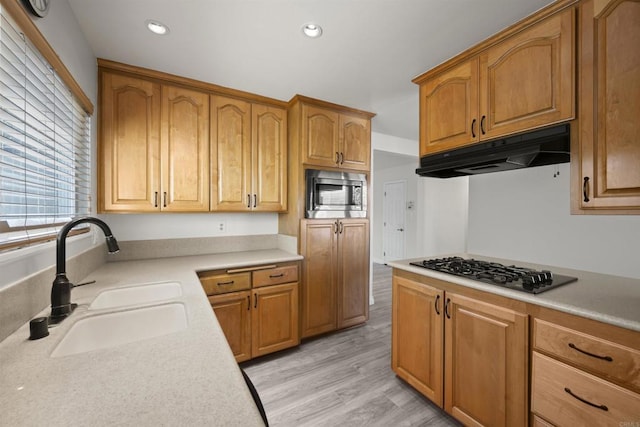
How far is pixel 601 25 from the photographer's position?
48.5 inches

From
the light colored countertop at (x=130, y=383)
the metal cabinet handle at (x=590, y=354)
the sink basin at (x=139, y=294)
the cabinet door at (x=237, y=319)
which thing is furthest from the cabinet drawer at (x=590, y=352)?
the cabinet door at (x=237, y=319)

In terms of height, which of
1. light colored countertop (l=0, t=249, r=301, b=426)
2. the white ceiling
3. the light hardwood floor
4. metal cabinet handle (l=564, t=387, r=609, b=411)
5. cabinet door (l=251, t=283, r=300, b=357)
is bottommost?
the light hardwood floor

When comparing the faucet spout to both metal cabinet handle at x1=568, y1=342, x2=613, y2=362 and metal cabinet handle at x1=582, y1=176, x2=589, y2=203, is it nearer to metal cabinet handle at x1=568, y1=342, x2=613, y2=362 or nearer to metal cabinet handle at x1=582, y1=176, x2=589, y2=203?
metal cabinet handle at x1=568, y1=342, x2=613, y2=362

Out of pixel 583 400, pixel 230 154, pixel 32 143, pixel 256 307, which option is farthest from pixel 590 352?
pixel 230 154

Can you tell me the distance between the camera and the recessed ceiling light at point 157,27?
1.60 meters

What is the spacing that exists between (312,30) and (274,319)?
7.46 ft

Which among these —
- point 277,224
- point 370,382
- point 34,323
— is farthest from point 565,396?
point 277,224

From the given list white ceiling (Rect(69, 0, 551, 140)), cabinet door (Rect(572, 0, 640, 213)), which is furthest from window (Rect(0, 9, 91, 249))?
cabinet door (Rect(572, 0, 640, 213))

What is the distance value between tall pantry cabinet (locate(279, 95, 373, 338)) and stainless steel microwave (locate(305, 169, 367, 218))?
0.06m

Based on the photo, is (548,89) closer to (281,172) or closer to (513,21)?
(513,21)

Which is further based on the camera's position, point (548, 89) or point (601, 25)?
point (548, 89)

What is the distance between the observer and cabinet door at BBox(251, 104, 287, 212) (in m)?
2.57

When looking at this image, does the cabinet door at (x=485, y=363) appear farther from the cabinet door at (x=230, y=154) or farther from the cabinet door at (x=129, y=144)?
the cabinet door at (x=129, y=144)

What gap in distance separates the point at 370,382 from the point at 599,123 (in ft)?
7.05
